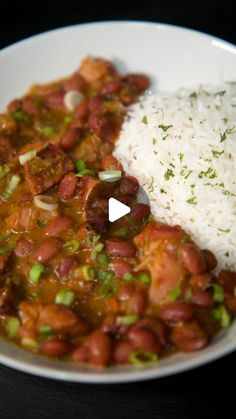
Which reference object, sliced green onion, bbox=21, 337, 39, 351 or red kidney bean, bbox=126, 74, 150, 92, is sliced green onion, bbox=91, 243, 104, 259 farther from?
red kidney bean, bbox=126, 74, 150, 92

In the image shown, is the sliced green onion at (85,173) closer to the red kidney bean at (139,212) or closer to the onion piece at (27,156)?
the onion piece at (27,156)

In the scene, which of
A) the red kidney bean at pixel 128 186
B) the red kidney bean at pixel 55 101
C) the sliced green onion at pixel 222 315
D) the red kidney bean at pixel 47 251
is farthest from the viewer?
the red kidney bean at pixel 55 101

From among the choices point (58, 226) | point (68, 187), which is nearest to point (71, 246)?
point (58, 226)

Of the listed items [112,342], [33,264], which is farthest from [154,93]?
[112,342]

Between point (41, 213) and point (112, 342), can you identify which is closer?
point (112, 342)

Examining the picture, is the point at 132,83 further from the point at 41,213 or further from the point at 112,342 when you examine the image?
the point at 112,342

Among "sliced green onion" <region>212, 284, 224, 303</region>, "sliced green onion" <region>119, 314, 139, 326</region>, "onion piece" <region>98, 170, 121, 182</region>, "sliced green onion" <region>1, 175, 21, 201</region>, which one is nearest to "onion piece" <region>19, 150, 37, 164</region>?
"sliced green onion" <region>1, 175, 21, 201</region>

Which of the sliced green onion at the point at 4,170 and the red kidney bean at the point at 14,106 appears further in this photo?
the red kidney bean at the point at 14,106

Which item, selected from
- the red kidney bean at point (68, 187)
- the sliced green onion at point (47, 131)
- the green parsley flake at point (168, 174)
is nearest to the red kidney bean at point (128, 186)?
the green parsley flake at point (168, 174)
